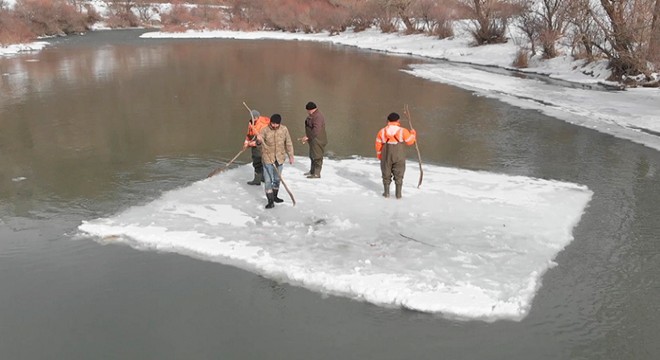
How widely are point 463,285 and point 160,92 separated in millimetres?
17942

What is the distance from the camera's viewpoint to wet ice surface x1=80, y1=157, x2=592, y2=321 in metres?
6.27

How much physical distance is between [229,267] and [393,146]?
3.48 meters

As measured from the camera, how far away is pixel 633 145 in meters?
13.6

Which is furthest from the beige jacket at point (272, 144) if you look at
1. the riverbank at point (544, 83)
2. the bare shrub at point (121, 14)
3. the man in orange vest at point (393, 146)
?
the bare shrub at point (121, 14)

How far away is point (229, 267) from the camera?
6875 millimetres

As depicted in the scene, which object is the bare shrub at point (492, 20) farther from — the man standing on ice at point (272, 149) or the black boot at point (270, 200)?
the black boot at point (270, 200)

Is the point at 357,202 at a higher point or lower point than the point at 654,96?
lower

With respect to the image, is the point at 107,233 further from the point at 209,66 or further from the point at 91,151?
the point at 209,66

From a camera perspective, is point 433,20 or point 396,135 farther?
point 433,20

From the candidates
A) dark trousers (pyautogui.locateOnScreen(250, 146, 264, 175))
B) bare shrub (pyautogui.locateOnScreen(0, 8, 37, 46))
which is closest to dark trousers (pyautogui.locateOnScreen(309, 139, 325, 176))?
dark trousers (pyautogui.locateOnScreen(250, 146, 264, 175))

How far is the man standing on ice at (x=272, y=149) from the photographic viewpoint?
28.4 feet

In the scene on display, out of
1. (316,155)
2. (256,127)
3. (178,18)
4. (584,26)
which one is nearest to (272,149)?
(256,127)

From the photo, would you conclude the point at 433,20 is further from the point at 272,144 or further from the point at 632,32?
the point at 272,144

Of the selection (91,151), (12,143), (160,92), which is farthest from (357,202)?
(160,92)
